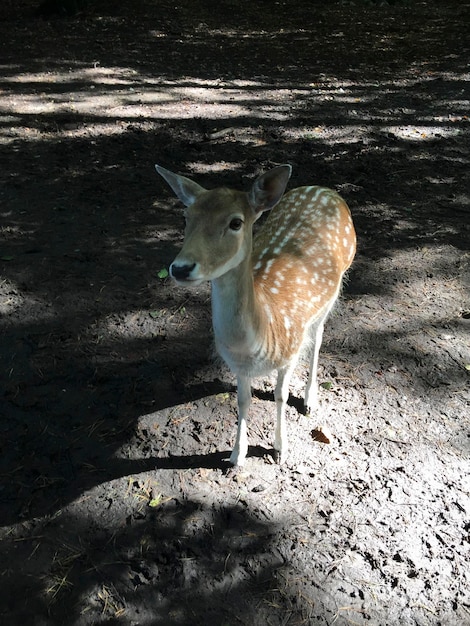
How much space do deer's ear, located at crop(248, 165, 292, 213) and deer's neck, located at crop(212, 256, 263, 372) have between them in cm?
27

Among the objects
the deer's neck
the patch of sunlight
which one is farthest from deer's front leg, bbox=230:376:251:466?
the patch of sunlight

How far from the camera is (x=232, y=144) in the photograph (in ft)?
20.8

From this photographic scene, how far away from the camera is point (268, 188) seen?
246 centimetres

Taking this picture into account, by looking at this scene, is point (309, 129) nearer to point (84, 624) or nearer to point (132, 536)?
point (132, 536)

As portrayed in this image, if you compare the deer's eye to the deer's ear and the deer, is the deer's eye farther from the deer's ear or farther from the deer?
the deer's ear

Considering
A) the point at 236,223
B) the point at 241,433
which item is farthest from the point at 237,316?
the point at 241,433

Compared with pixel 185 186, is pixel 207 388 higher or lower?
lower

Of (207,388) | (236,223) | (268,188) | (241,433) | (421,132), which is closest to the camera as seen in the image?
(236,223)

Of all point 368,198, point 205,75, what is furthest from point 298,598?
point 205,75

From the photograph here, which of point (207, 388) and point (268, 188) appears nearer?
point (268, 188)

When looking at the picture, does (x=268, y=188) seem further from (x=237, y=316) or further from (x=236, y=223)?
(x=237, y=316)

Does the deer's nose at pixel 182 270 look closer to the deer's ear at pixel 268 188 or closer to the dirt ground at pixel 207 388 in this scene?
the deer's ear at pixel 268 188

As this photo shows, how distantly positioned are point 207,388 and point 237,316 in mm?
1141

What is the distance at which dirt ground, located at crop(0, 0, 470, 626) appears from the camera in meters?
2.51
